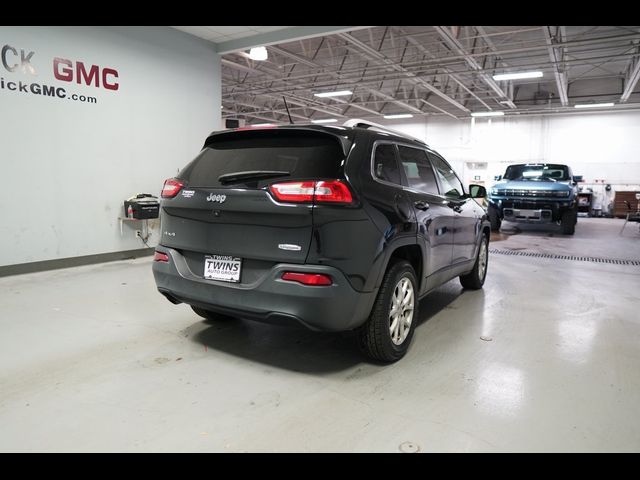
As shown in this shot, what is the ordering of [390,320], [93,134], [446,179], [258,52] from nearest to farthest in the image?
[390,320] → [446,179] → [93,134] → [258,52]

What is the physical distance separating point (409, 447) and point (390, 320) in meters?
0.93

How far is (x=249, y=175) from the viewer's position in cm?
248

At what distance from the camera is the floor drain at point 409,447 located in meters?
1.88

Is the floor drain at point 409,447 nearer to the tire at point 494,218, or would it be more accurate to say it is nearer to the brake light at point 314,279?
the brake light at point 314,279

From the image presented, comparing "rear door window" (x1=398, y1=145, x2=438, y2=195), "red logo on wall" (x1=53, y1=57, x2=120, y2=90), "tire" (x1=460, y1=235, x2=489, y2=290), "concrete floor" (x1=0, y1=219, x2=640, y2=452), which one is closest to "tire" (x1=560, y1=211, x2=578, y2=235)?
"tire" (x1=460, y1=235, x2=489, y2=290)

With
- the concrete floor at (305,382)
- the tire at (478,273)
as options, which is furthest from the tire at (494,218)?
the concrete floor at (305,382)

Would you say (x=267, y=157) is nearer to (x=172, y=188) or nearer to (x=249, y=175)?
(x=249, y=175)

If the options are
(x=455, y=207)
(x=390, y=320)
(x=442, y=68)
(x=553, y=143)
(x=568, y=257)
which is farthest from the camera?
(x=553, y=143)

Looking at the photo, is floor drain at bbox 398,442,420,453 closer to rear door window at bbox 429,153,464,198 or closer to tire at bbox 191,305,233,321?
tire at bbox 191,305,233,321

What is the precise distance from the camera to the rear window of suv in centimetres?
239

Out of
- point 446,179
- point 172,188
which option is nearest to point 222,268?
point 172,188

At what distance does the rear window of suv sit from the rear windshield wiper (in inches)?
0.5

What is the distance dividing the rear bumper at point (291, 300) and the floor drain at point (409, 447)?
67 centimetres
